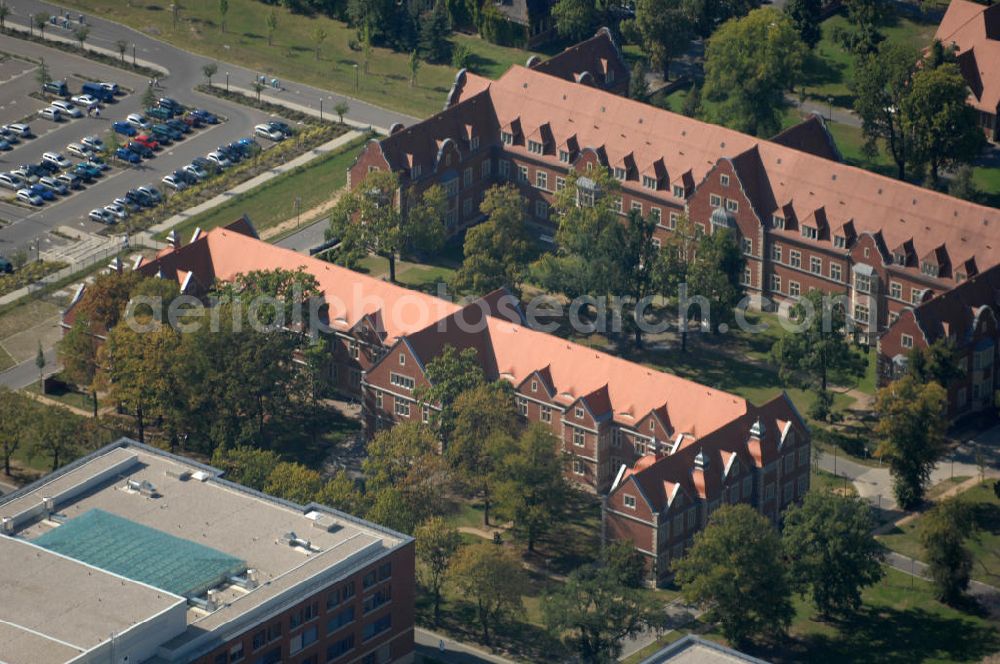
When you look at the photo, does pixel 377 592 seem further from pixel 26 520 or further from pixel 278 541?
pixel 26 520

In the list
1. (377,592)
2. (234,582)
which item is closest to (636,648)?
(377,592)

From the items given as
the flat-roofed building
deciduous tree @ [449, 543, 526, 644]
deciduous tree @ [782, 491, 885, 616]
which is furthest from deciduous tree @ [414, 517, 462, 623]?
deciduous tree @ [782, 491, 885, 616]

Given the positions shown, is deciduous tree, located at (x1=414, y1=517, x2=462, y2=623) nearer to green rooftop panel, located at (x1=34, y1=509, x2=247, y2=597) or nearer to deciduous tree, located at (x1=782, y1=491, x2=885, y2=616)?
green rooftop panel, located at (x1=34, y1=509, x2=247, y2=597)

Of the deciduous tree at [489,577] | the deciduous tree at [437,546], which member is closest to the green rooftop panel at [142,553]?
the deciduous tree at [437,546]

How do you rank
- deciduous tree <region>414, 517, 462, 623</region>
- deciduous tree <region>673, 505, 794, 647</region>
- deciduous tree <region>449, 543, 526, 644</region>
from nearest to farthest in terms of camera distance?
deciduous tree <region>673, 505, 794, 647</region> < deciduous tree <region>449, 543, 526, 644</region> < deciduous tree <region>414, 517, 462, 623</region>

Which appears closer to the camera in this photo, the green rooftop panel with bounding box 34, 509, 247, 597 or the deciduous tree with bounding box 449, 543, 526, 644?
the green rooftop panel with bounding box 34, 509, 247, 597

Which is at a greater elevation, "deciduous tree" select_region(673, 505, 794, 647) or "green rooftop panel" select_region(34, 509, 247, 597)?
"green rooftop panel" select_region(34, 509, 247, 597)

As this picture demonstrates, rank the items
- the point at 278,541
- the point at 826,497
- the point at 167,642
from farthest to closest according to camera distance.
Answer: the point at 826,497, the point at 278,541, the point at 167,642
